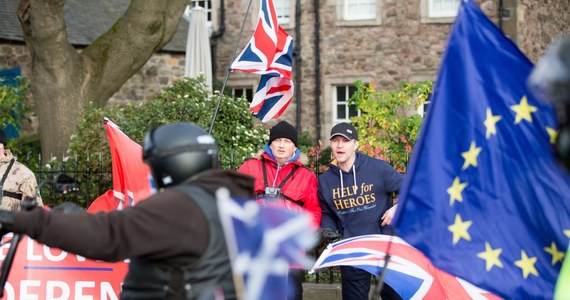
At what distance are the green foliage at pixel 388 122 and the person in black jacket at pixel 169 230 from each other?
7.66m

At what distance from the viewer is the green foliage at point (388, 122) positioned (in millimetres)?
12508

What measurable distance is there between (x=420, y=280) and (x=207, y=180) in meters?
3.56

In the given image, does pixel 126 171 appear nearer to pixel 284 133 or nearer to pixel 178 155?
pixel 284 133

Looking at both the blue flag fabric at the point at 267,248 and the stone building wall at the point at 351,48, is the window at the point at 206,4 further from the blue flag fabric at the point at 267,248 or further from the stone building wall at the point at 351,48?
the blue flag fabric at the point at 267,248

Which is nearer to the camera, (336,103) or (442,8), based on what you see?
(442,8)

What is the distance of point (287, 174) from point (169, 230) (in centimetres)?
405

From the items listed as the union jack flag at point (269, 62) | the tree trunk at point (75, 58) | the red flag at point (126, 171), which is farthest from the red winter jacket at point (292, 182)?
the tree trunk at point (75, 58)

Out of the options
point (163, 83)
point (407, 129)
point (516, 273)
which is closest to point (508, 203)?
→ point (516, 273)

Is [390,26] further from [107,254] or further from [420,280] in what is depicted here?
[107,254]

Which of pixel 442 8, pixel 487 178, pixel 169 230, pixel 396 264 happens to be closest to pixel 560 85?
pixel 169 230

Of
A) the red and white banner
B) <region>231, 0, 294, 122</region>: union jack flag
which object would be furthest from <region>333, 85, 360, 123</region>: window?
the red and white banner

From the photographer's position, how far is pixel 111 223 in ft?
14.1

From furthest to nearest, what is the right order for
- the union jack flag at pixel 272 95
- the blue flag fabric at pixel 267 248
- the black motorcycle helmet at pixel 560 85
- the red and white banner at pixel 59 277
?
1. the union jack flag at pixel 272 95
2. the red and white banner at pixel 59 277
3. the blue flag fabric at pixel 267 248
4. the black motorcycle helmet at pixel 560 85

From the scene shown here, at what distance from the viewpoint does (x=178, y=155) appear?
4.49 metres
